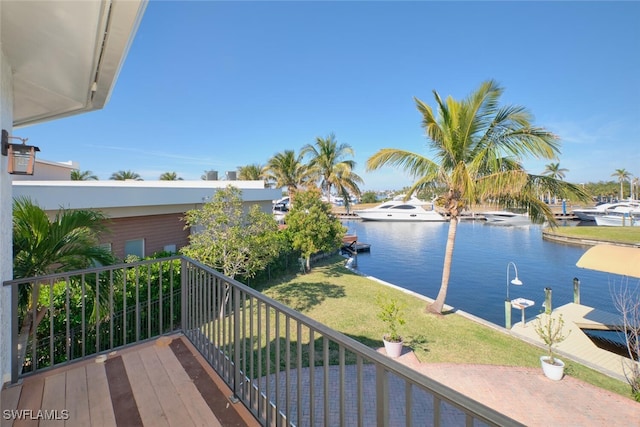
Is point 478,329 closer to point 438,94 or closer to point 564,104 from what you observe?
point 438,94

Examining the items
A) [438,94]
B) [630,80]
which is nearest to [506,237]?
[630,80]

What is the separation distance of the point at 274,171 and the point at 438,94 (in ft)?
46.0

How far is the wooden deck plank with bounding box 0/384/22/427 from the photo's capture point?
6.22 feet

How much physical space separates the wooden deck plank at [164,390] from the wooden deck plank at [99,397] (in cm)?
29

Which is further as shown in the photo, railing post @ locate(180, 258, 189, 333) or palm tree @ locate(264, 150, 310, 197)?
palm tree @ locate(264, 150, 310, 197)

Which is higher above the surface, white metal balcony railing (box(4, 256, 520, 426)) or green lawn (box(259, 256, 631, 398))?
white metal balcony railing (box(4, 256, 520, 426))

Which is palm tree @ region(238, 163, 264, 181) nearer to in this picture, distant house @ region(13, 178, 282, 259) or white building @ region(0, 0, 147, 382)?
distant house @ region(13, 178, 282, 259)

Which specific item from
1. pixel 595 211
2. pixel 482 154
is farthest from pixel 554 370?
pixel 595 211

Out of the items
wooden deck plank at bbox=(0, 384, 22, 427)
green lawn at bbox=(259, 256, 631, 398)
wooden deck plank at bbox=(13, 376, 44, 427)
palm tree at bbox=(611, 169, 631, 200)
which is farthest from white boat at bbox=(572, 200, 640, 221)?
wooden deck plank at bbox=(0, 384, 22, 427)

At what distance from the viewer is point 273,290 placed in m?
9.68

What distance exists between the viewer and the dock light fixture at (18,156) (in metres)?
2.40

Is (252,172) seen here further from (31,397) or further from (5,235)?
(31,397)

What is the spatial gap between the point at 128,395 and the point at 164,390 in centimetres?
25

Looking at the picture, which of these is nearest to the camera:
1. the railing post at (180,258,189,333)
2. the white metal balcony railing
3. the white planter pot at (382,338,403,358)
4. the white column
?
the white metal balcony railing
